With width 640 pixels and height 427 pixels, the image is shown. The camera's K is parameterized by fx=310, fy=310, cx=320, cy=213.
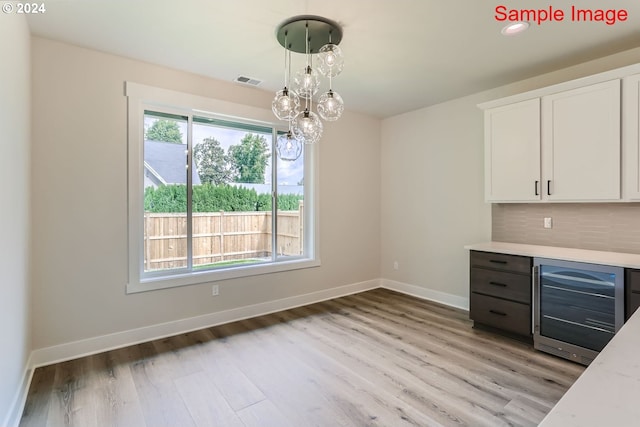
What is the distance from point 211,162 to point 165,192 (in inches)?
24.6

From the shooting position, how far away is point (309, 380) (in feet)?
7.97

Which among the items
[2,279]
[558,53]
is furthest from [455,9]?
[2,279]

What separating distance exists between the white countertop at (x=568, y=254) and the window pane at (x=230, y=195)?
8.55 feet

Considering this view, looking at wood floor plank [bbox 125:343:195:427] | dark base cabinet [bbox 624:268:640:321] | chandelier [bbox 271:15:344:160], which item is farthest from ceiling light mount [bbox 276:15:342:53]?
dark base cabinet [bbox 624:268:640:321]

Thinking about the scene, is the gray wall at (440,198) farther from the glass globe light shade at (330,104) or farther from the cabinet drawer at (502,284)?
the glass globe light shade at (330,104)

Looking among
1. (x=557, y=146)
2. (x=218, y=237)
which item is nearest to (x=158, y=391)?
(x=218, y=237)

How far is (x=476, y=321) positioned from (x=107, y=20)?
4.39m

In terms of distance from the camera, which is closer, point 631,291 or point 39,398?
point 39,398

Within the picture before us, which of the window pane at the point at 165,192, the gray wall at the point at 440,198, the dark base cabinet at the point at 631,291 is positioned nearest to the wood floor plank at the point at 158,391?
the window pane at the point at 165,192

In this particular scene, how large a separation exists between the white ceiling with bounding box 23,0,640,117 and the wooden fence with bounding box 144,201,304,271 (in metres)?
1.63

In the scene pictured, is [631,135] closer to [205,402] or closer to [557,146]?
[557,146]

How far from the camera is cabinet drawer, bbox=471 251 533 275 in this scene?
2.99 m

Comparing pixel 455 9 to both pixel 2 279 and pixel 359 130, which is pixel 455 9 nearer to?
pixel 359 130

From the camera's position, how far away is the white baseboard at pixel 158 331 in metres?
2.67
